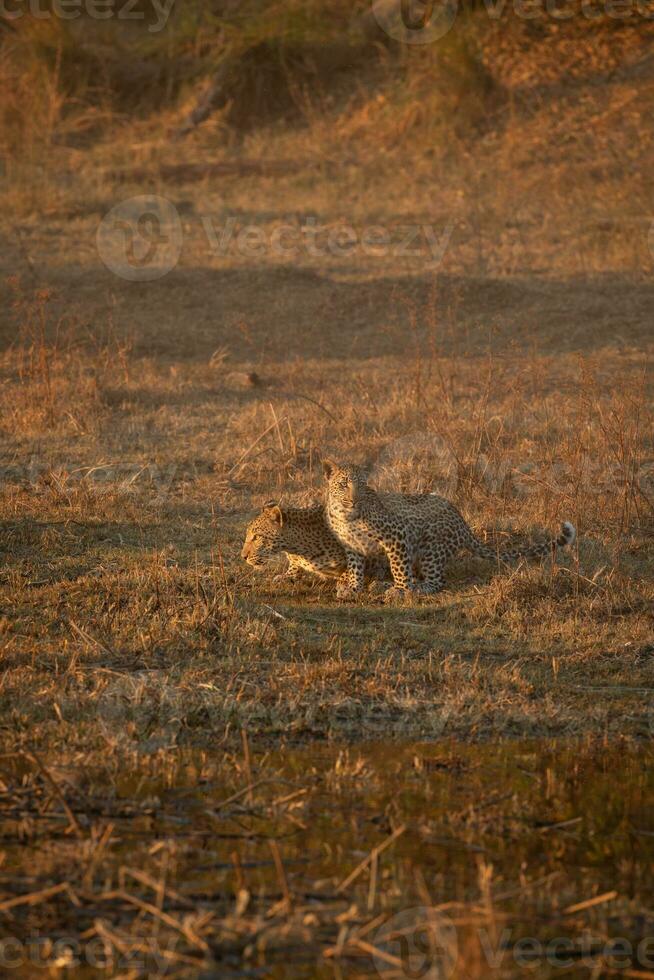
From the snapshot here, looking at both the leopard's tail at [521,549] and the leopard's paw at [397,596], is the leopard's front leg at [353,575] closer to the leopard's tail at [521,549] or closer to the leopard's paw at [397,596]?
the leopard's paw at [397,596]

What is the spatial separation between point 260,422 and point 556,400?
9.81 ft

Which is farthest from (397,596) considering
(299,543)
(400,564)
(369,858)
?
(369,858)

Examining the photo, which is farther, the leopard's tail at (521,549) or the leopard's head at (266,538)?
the leopard's tail at (521,549)

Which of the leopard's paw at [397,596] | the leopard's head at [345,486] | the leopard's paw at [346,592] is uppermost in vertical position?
the leopard's head at [345,486]

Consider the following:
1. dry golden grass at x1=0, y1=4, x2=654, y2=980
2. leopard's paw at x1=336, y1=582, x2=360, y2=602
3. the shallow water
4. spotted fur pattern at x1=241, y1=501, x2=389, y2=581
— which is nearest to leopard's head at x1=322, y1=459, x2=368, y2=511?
spotted fur pattern at x1=241, y1=501, x2=389, y2=581

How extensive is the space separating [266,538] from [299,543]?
0.21 metres

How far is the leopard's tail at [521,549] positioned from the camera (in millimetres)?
8336

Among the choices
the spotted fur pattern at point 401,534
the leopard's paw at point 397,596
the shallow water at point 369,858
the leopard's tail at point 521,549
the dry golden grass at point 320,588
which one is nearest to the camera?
the shallow water at point 369,858

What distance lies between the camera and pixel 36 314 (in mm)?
16156

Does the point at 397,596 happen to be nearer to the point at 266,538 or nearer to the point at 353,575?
the point at 353,575

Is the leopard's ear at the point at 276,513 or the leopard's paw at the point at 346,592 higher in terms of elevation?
the leopard's ear at the point at 276,513

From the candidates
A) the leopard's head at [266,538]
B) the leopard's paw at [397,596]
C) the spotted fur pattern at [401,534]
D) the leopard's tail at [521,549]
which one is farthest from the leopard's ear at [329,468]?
the leopard's tail at [521,549]

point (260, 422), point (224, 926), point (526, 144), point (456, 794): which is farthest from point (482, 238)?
point (224, 926)

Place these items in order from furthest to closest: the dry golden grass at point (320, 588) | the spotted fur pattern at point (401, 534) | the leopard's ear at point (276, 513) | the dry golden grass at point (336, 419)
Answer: the leopard's ear at point (276, 513) → the spotted fur pattern at point (401, 534) → the dry golden grass at point (336, 419) → the dry golden grass at point (320, 588)
